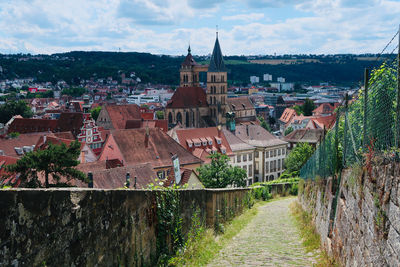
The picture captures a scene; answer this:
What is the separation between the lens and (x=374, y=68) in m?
6.34

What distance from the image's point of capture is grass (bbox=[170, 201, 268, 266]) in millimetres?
7469

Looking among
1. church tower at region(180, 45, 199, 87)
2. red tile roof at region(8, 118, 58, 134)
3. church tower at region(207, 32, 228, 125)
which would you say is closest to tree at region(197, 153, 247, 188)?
red tile roof at region(8, 118, 58, 134)

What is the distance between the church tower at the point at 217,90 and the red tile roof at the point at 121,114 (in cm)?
1594

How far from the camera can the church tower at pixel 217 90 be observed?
93.1 meters

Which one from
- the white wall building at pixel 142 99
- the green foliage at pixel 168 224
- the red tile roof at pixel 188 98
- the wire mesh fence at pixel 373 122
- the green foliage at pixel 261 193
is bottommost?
the white wall building at pixel 142 99

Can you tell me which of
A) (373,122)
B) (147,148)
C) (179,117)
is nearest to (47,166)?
(147,148)

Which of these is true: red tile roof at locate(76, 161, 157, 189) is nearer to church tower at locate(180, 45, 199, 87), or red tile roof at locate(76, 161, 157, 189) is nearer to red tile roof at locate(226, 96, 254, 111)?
red tile roof at locate(226, 96, 254, 111)

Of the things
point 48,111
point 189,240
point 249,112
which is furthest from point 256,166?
point 48,111

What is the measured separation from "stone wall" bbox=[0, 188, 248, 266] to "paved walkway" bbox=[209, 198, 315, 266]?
189 centimetres

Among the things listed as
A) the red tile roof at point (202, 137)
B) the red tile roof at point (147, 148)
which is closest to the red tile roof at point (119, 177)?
the red tile roof at point (147, 148)

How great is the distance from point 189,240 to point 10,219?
16.7 ft

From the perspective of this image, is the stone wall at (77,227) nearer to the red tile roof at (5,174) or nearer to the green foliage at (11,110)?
the red tile roof at (5,174)

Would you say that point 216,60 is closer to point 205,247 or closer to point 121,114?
point 121,114

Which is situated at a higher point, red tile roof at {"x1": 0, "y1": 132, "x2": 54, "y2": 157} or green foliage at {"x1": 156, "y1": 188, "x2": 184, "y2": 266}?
green foliage at {"x1": 156, "y1": 188, "x2": 184, "y2": 266}
